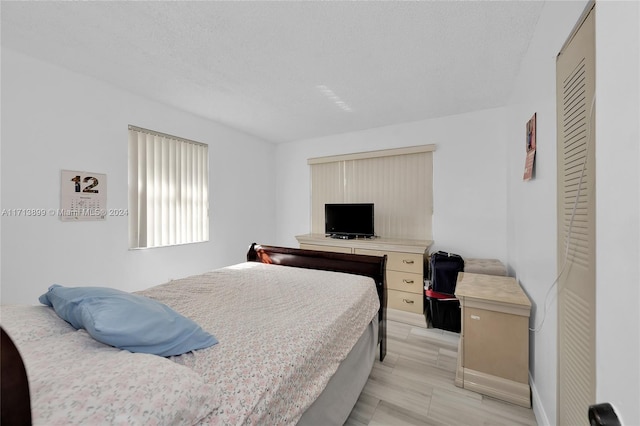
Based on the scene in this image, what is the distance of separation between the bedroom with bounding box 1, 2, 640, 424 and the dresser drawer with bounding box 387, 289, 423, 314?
87 centimetres

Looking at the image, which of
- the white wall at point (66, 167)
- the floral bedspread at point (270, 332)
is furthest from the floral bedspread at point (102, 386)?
the white wall at point (66, 167)

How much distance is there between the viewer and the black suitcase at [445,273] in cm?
288

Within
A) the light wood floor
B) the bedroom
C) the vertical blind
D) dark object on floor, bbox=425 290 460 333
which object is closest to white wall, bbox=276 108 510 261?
the bedroom

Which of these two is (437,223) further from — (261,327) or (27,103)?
(27,103)

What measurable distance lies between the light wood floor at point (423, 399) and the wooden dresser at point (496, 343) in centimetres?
9

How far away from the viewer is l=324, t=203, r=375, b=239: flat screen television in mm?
3773

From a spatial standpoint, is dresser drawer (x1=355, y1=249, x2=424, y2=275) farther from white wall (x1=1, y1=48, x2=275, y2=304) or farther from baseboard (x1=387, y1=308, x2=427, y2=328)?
white wall (x1=1, y1=48, x2=275, y2=304)

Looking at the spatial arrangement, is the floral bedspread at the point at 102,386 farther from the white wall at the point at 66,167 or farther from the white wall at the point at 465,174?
the white wall at the point at 465,174

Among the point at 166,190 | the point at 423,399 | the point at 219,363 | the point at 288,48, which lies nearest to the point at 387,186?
the point at 288,48

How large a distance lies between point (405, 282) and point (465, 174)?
163 cm
